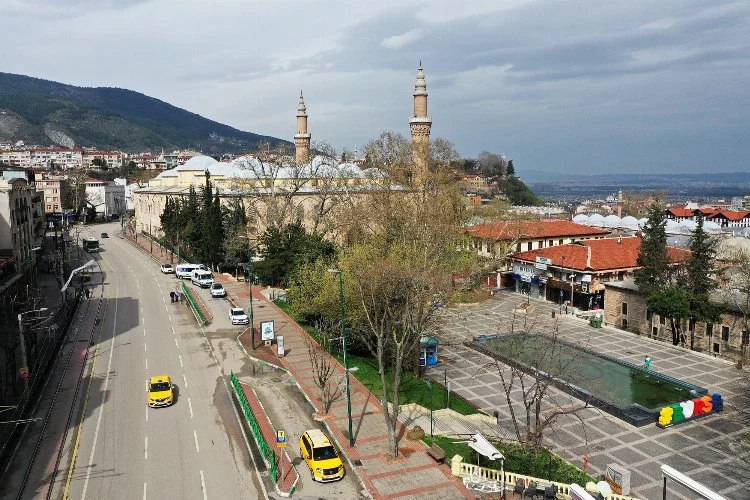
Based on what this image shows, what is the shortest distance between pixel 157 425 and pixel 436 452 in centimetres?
1121

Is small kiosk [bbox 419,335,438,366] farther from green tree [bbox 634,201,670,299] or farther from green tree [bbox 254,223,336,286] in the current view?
green tree [bbox 634,201,670,299]

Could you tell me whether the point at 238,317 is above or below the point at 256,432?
above

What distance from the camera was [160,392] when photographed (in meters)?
25.6

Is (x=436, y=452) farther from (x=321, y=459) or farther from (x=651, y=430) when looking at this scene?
(x=651, y=430)

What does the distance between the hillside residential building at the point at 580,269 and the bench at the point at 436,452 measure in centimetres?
2927

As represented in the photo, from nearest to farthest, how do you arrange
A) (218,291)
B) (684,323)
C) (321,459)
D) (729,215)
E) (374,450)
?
(321,459), (374,450), (684,323), (218,291), (729,215)

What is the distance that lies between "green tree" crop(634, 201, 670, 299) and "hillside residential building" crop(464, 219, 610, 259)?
13.3 metres

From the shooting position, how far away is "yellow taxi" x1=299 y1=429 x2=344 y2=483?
63.3 ft

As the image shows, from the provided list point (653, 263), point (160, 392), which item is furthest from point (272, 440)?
point (653, 263)

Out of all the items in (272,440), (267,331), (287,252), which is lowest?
(272,440)

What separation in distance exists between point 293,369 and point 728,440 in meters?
19.6

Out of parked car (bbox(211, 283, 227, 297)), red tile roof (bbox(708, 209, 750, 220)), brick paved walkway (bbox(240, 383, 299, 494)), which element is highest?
red tile roof (bbox(708, 209, 750, 220))

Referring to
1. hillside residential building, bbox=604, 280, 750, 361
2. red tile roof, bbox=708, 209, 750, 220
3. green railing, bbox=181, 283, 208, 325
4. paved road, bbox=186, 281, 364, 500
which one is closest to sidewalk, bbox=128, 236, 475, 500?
paved road, bbox=186, 281, 364, 500

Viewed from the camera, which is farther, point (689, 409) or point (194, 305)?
point (194, 305)
